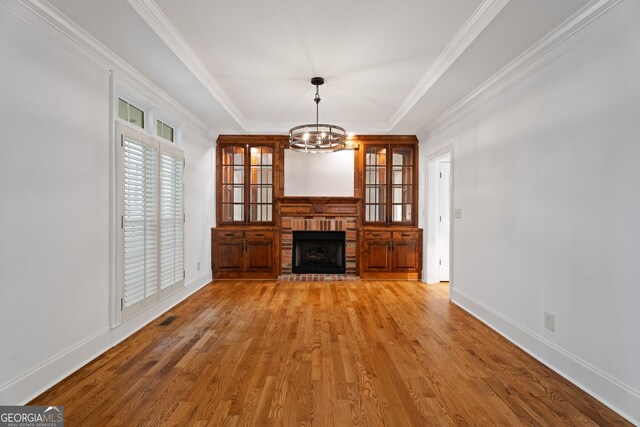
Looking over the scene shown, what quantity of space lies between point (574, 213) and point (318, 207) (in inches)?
160

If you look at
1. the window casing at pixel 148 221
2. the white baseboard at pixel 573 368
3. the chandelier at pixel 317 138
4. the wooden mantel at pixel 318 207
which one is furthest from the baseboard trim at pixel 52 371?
the white baseboard at pixel 573 368

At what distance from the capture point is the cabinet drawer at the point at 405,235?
5715 mm

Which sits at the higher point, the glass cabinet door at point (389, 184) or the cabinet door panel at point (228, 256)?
the glass cabinet door at point (389, 184)

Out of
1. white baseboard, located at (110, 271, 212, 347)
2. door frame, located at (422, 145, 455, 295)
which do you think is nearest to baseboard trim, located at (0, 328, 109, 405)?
white baseboard, located at (110, 271, 212, 347)

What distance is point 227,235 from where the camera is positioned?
18.7 ft

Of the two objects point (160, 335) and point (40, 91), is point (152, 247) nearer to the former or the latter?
point (160, 335)

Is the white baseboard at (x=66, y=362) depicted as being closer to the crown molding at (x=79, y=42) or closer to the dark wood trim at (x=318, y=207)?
the crown molding at (x=79, y=42)

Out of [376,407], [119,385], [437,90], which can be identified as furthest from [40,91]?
[437,90]

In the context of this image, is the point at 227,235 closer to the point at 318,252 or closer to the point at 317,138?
the point at 318,252

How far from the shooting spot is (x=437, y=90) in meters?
3.69

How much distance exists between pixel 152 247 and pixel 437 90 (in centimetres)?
386

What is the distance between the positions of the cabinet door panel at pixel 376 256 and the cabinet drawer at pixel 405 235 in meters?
0.22

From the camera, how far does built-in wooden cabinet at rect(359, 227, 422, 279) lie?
5.72m

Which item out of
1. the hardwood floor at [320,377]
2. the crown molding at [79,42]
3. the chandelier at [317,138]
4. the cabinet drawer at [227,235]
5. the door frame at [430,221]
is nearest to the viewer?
the hardwood floor at [320,377]
